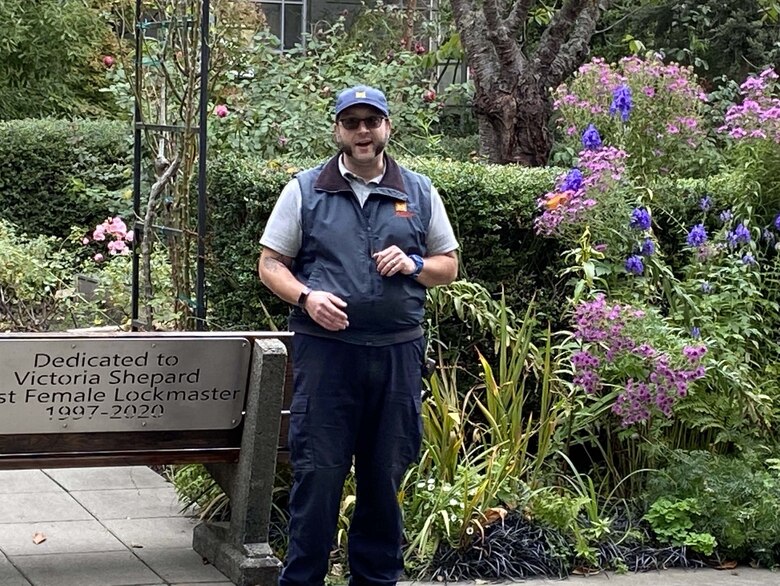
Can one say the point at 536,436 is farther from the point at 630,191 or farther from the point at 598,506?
the point at 630,191

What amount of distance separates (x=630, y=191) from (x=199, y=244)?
2.15m

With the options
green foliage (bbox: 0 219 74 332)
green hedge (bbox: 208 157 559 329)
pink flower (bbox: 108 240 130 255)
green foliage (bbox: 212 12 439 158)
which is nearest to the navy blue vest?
green hedge (bbox: 208 157 559 329)

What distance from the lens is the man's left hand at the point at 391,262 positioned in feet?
14.8

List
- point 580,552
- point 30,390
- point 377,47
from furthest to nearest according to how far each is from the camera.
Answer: point 377,47, point 580,552, point 30,390

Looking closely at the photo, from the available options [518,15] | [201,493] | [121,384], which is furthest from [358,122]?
[518,15]

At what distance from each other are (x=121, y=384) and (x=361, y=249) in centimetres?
115

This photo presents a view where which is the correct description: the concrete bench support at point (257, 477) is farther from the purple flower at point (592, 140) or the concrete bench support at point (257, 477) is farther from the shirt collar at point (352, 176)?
the purple flower at point (592, 140)

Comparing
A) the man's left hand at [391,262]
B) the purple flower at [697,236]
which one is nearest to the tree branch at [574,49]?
the purple flower at [697,236]

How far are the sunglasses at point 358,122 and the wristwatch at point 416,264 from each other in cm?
46

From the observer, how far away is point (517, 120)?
33.5 feet

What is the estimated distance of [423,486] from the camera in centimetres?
585

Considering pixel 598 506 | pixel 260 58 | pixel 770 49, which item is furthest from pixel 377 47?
pixel 598 506

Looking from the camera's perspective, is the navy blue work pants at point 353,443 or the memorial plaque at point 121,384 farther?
the memorial plaque at point 121,384

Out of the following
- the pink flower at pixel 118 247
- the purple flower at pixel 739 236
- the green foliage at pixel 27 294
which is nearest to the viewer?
the purple flower at pixel 739 236
